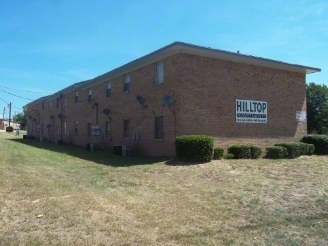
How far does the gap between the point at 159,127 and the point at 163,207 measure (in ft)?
33.3

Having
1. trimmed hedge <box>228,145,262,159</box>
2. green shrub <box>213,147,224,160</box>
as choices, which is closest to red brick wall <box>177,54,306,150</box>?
trimmed hedge <box>228,145,262,159</box>

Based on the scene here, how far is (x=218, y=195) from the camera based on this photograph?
820cm

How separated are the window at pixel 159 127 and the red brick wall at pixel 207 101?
0.81ft

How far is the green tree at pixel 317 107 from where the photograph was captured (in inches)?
1654

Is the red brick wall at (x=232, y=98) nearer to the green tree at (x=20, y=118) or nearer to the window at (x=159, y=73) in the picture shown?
the window at (x=159, y=73)

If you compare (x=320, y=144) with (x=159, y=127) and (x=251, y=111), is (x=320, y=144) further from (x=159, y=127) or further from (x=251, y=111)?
(x=159, y=127)

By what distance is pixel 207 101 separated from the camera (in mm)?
15984

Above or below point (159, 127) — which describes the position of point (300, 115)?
above

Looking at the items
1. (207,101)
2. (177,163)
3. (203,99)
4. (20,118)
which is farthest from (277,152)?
(20,118)

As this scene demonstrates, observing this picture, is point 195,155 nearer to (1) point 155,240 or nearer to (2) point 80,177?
(2) point 80,177

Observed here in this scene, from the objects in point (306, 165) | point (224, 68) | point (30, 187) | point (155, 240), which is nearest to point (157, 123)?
point (224, 68)

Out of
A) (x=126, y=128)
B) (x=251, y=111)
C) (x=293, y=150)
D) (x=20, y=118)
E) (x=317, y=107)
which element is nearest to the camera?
(x=293, y=150)

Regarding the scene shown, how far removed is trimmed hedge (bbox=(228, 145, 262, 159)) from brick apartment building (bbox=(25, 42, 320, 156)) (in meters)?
0.92

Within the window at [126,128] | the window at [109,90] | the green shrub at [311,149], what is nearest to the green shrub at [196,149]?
the green shrub at [311,149]
